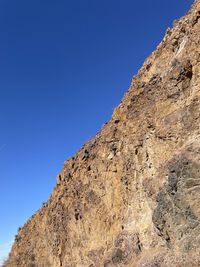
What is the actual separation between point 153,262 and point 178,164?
4.30 meters

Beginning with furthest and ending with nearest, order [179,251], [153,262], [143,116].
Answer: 1. [143,116]
2. [153,262]
3. [179,251]

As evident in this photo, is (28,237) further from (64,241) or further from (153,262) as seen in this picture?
(153,262)

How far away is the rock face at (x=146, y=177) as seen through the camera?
17.6 meters

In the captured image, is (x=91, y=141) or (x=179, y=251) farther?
(x=91, y=141)

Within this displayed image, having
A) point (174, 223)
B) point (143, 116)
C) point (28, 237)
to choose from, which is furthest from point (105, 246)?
point (28, 237)

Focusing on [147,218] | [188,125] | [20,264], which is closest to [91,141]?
[147,218]

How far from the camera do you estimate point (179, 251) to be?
1698cm

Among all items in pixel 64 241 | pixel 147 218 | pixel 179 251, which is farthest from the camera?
pixel 64 241

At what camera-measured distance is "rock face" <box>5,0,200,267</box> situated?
57.8 ft

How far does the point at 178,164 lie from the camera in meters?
17.8

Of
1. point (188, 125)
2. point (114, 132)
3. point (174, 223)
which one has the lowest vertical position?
point (174, 223)

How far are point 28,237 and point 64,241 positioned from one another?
11.2 meters

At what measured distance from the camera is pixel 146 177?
22.8 meters

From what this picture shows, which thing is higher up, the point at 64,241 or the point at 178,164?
the point at 64,241
